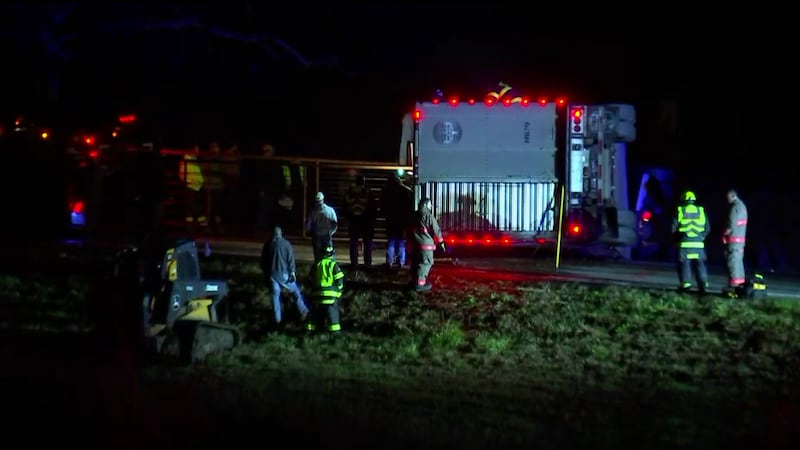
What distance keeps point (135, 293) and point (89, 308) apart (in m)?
1.02

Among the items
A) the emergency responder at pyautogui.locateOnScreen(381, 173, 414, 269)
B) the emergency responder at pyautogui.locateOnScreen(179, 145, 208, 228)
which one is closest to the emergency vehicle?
the emergency responder at pyautogui.locateOnScreen(381, 173, 414, 269)

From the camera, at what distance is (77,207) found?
2061 centimetres

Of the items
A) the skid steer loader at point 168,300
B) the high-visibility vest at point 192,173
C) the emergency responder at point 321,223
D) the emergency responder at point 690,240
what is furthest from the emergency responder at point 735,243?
the high-visibility vest at point 192,173

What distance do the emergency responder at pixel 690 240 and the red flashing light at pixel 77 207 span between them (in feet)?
38.7

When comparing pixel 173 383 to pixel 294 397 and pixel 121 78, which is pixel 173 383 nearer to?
pixel 294 397

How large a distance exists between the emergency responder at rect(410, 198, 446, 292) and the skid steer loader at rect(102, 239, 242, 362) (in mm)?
3329

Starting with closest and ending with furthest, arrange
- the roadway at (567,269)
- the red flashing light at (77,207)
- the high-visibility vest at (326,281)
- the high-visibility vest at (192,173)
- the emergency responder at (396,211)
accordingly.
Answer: the high-visibility vest at (326,281) < the roadway at (567,269) < the emergency responder at (396,211) < the red flashing light at (77,207) < the high-visibility vest at (192,173)

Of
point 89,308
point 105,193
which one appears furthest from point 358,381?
point 105,193

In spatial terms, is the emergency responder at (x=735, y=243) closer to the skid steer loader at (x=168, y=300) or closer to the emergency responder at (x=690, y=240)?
the emergency responder at (x=690, y=240)

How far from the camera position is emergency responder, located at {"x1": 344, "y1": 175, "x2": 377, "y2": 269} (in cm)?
1691

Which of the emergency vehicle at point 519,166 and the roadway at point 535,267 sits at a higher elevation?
the emergency vehicle at point 519,166

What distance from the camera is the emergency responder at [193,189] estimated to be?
20.9 metres

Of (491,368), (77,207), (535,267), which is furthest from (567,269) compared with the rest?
(77,207)

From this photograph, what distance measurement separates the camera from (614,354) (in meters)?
12.3
